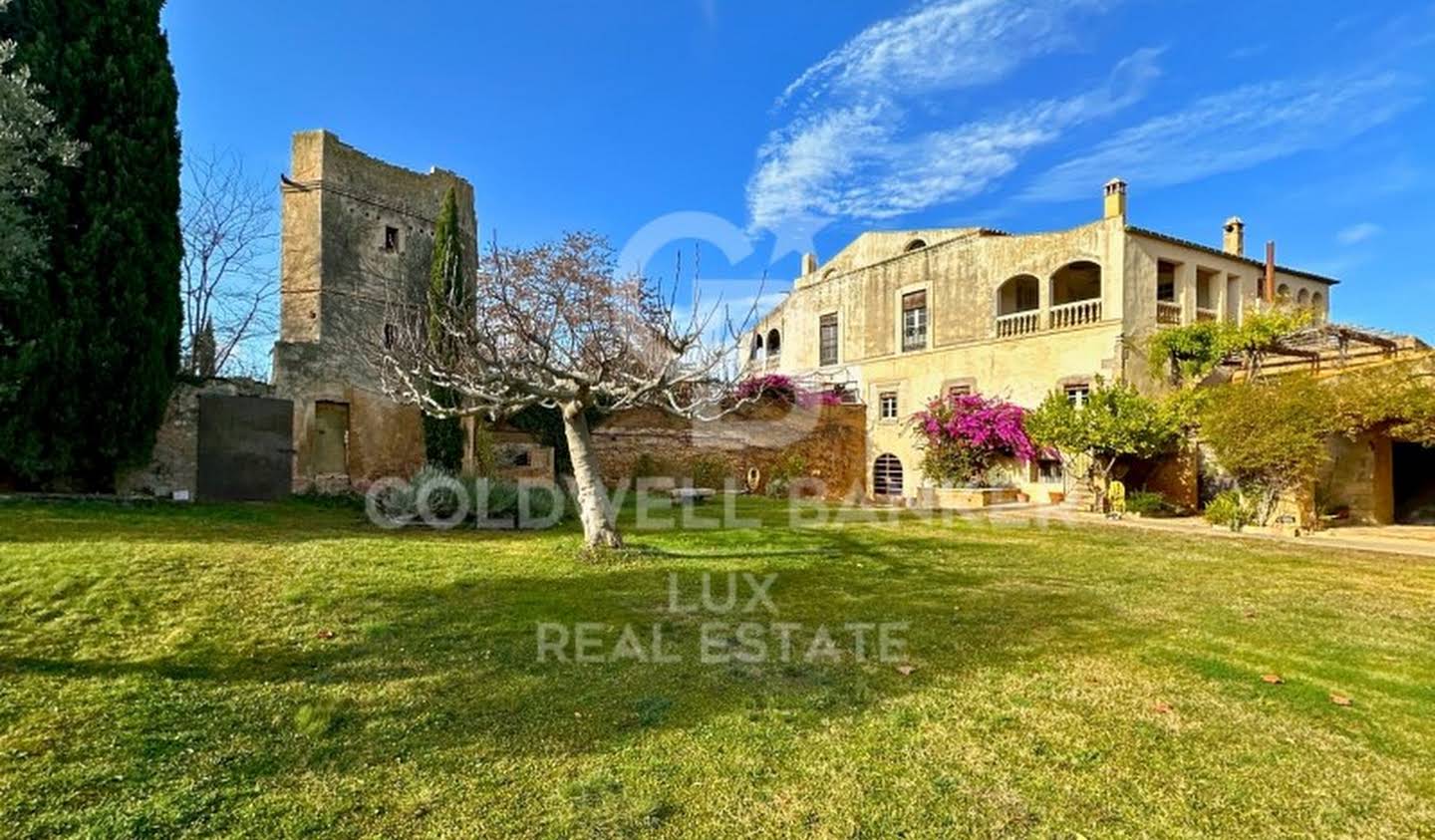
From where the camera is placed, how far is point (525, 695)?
144 inches

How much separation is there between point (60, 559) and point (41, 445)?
5.65m

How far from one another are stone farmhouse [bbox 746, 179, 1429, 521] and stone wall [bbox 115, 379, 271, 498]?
9.88 metres

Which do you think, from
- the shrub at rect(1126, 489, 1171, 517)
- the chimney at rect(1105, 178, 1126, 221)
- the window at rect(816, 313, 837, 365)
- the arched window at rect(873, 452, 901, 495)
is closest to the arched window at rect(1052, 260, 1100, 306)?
the chimney at rect(1105, 178, 1126, 221)

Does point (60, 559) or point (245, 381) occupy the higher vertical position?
point (245, 381)

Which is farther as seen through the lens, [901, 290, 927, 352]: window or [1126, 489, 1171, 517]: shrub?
[901, 290, 927, 352]: window

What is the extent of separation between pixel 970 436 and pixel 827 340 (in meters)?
7.29

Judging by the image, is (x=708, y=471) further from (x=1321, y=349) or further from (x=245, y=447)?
(x=1321, y=349)

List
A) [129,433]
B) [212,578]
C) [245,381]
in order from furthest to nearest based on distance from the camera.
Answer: [245,381] < [129,433] < [212,578]

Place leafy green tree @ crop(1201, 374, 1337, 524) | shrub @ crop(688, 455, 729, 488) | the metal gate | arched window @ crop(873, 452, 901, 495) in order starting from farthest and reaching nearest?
arched window @ crop(873, 452, 901, 495) → shrub @ crop(688, 455, 729, 488) → the metal gate → leafy green tree @ crop(1201, 374, 1337, 524)

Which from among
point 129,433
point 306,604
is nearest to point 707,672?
point 306,604

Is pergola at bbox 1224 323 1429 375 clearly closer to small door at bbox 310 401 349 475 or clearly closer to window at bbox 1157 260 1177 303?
window at bbox 1157 260 1177 303

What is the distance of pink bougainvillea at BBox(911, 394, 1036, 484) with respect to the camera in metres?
16.6

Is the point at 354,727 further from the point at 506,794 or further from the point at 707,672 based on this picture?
the point at 707,672

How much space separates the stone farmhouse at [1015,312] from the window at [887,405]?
0.11 feet
